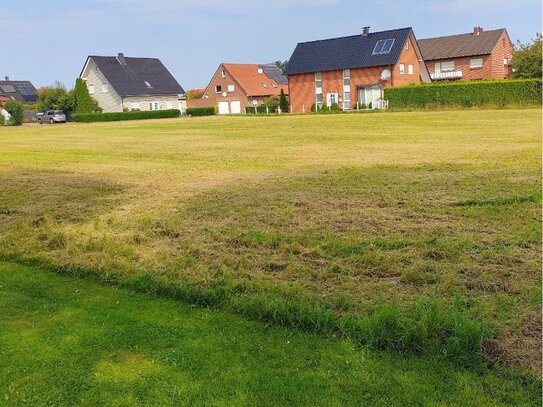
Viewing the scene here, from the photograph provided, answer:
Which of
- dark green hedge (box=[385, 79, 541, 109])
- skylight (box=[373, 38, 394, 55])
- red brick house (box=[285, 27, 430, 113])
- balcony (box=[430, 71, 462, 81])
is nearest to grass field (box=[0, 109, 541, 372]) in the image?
dark green hedge (box=[385, 79, 541, 109])

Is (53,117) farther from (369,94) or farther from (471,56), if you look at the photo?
(471,56)

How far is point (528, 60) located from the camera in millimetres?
44562

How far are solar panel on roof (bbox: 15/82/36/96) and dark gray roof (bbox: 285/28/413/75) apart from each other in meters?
47.9

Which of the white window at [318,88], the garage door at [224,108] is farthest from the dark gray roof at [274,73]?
the white window at [318,88]

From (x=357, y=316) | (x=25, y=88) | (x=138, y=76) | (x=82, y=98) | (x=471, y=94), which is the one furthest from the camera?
(x=25, y=88)

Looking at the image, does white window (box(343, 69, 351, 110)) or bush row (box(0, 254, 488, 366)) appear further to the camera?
white window (box(343, 69, 351, 110))

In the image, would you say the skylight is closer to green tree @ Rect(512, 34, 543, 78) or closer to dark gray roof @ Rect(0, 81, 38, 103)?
green tree @ Rect(512, 34, 543, 78)

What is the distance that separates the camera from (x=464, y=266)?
4.72 m

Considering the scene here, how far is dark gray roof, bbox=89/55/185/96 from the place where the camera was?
5966 centimetres

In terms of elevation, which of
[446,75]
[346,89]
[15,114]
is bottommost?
[15,114]

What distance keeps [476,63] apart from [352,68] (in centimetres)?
1469

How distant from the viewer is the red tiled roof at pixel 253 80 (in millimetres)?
62531

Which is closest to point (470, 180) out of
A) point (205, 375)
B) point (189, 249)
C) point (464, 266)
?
point (464, 266)

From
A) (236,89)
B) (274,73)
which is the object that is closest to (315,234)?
(236,89)
